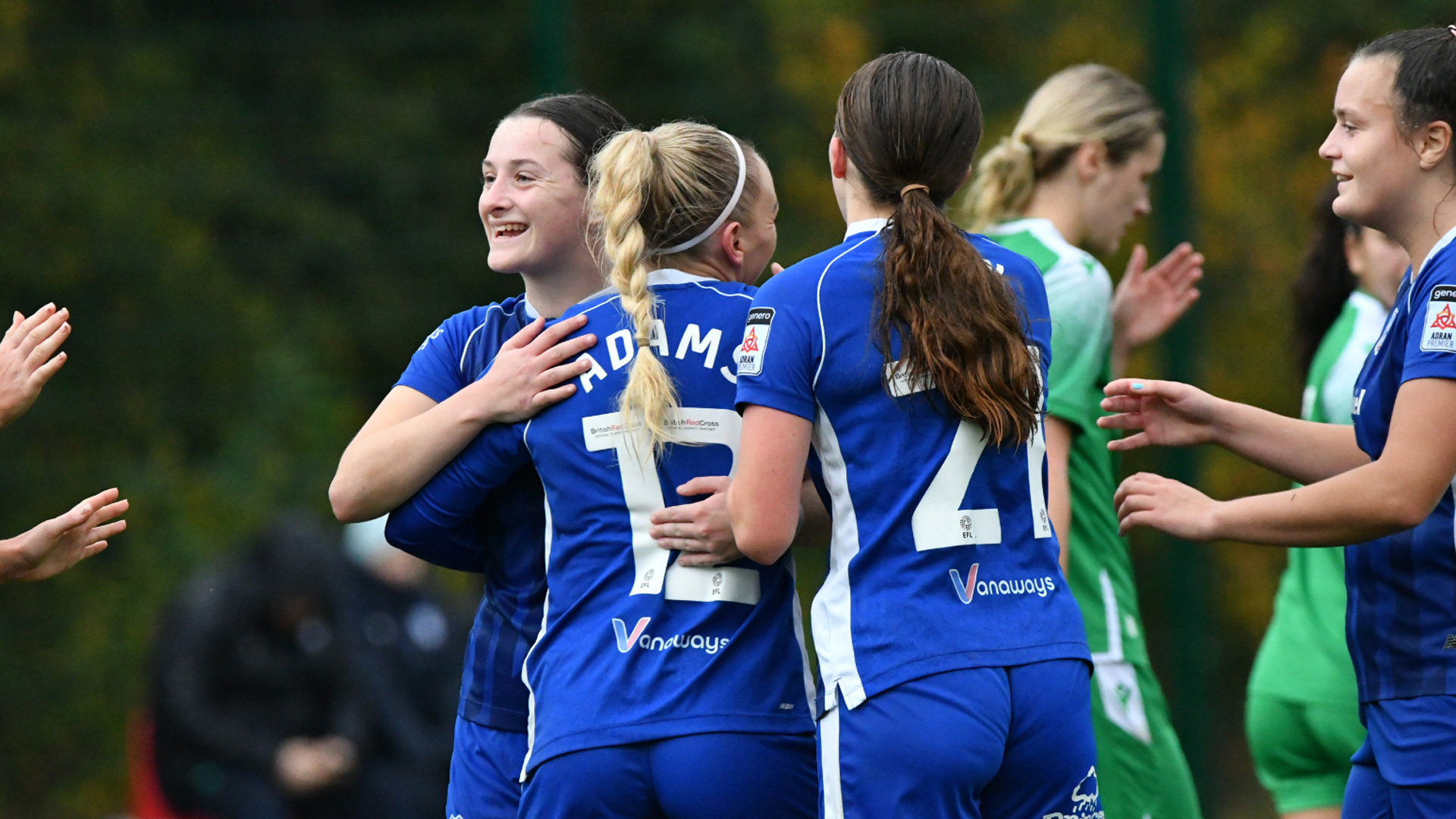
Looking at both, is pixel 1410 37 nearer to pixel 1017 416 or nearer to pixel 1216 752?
pixel 1017 416

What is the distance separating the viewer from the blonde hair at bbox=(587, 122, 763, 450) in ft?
8.56

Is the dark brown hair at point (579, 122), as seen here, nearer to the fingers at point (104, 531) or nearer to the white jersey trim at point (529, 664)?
the white jersey trim at point (529, 664)

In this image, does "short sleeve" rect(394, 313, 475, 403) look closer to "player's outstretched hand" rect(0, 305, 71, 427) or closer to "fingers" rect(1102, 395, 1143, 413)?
"player's outstretched hand" rect(0, 305, 71, 427)

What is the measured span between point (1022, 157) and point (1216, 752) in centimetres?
369

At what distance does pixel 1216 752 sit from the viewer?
21.3ft

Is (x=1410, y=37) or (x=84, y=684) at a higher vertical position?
(x=1410, y=37)


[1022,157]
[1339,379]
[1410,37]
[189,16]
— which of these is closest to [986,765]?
[1410,37]

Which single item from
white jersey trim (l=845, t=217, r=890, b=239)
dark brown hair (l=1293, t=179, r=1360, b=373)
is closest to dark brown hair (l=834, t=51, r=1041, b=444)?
white jersey trim (l=845, t=217, r=890, b=239)

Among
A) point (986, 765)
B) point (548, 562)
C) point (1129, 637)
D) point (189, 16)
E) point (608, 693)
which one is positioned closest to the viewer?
point (986, 765)

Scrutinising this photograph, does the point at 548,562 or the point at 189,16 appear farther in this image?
the point at 189,16

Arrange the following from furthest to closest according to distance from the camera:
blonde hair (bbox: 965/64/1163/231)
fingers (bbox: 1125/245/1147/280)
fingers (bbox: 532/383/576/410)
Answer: fingers (bbox: 1125/245/1147/280) → blonde hair (bbox: 965/64/1163/231) → fingers (bbox: 532/383/576/410)

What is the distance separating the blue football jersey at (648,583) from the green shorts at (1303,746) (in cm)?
181

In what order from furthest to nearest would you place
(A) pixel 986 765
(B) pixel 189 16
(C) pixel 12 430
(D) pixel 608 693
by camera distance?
(B) pixel 189 16
(C) pixel 12 430
(D) pixel 608 693
(A) pixel 986 765

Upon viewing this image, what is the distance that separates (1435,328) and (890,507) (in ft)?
2.93
